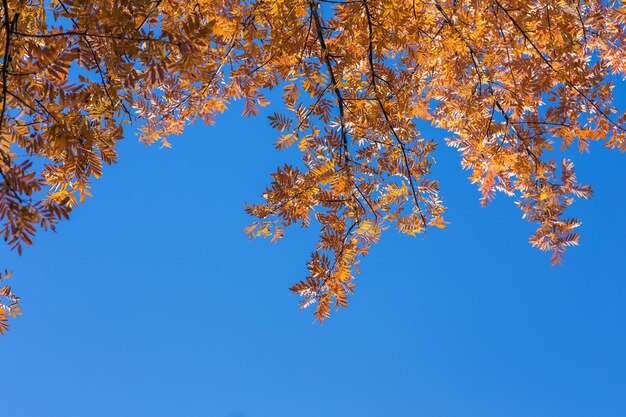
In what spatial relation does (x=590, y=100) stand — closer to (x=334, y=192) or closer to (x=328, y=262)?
(x=334, y=192)

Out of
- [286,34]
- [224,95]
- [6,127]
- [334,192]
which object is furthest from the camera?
[224,95]

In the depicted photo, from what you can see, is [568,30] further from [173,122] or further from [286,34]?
[173,122]

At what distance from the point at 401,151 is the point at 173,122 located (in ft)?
5.56

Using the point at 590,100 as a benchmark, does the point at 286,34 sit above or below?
below

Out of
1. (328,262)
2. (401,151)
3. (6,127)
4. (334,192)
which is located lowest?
(6,127)

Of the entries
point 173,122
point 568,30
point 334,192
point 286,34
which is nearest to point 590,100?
point 568,30

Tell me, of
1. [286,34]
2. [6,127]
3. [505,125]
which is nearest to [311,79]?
[286,34]

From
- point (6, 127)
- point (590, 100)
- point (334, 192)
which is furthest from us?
point (590, 100)

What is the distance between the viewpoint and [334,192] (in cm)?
328

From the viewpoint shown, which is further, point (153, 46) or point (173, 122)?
point (173, 122)

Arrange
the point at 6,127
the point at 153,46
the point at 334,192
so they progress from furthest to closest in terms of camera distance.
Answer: the point at 334,192, the point at 6,127, the point at 153,46

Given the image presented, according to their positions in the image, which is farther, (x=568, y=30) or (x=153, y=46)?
(x=568, y=30)

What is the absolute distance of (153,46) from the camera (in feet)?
5.17

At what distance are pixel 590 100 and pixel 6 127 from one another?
315cm
